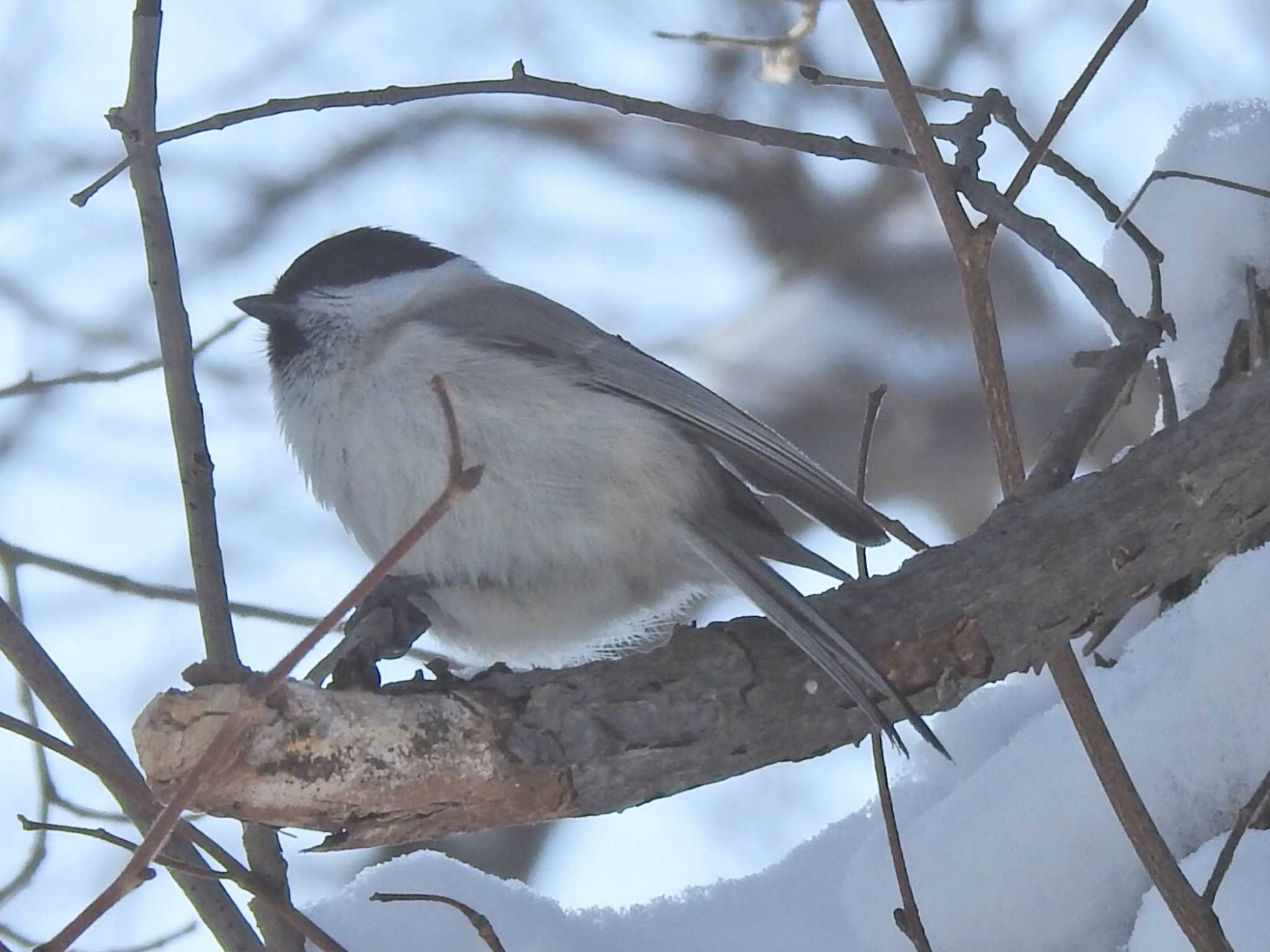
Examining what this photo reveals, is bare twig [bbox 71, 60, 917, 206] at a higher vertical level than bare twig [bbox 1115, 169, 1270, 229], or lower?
higher

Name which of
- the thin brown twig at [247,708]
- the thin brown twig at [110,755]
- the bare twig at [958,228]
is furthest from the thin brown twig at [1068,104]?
the thin brown twig at [110,755]

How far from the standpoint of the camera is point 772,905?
5.18 ft

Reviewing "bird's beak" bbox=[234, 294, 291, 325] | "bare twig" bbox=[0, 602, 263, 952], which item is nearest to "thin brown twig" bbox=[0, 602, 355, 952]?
"bare twig" bbox=[0, 602, 263, 952]

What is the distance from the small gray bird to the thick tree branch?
0.20 meters

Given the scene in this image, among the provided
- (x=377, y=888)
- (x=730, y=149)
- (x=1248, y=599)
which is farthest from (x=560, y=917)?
(x=730, y=149)

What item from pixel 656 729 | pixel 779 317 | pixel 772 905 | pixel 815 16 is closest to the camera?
pixel 656 729

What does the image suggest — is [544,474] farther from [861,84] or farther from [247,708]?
[247,708]

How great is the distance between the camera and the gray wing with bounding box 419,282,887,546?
1.74 m

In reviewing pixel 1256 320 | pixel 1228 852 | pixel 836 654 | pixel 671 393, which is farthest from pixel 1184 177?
pixel 1228 852

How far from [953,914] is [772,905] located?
0.68 feet

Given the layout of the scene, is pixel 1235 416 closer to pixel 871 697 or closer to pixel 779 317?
pixel 871 697

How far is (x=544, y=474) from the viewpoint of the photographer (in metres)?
1.69

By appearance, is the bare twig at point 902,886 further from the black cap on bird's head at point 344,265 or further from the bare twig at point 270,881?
the black cap on bird's head at point 344,265

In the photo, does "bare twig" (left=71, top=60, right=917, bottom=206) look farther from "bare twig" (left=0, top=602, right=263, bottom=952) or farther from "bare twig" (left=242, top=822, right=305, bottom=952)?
"bare twig" (left=242, top=822, right=305, bottom=952)
